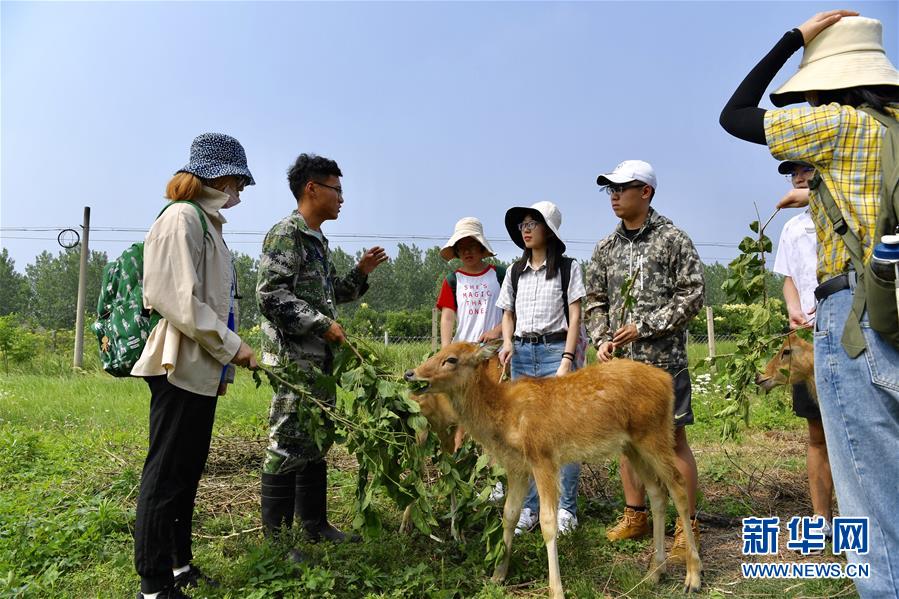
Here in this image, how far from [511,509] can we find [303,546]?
1.56 m

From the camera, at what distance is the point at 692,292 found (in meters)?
5.27

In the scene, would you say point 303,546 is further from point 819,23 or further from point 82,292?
point 82,292

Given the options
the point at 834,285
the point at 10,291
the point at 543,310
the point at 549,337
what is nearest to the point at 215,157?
the point at 543,310

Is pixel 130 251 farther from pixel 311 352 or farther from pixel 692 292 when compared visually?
pixel 692 292

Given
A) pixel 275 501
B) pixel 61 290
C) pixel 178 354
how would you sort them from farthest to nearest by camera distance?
pixel 61 290, pixel 275 501, pixel 178 354

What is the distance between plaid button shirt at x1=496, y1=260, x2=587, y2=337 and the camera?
583 centimetres

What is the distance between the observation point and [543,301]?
5848mm

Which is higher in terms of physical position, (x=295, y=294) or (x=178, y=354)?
(x=295, y=294)

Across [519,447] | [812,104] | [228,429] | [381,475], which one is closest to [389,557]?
[381,475]

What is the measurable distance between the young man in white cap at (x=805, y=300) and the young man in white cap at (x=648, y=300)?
967 mm

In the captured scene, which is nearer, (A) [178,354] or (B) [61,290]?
(A) [178,354]

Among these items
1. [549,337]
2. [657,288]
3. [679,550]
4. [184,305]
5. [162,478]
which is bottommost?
[679,550]

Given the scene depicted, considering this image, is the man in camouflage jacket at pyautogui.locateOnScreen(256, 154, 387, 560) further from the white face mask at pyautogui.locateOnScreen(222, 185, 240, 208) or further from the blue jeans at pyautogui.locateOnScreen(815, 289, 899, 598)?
the blue jeans at pyautogui.locateOnScreen(815, 289, 899, 598)

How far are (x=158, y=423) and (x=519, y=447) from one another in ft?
8.19
